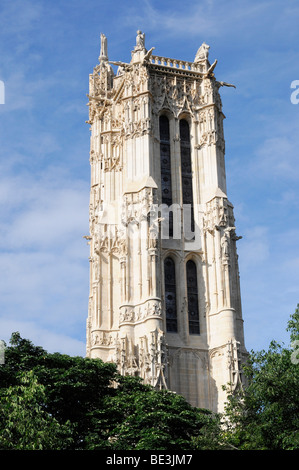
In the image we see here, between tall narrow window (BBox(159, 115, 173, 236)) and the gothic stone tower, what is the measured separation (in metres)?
0.08

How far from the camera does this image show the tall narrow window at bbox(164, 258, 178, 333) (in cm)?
5538

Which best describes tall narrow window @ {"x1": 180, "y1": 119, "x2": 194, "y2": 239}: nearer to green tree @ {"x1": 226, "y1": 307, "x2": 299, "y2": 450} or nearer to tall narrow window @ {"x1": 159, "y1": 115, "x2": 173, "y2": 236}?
tall narrow window @ {"x1": 159, "y1": 115, "x2": 173, "y2": 236}

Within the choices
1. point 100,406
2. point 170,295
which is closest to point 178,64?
point 170,295

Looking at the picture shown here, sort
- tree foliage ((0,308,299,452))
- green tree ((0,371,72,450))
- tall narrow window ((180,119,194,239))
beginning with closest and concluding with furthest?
green tree ((0,371,72,450)), tree foliage ((0,308,299,452)), tall narrow window ((180,119,194,239))

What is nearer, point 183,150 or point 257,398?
point 257,398

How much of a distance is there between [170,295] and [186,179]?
865cm

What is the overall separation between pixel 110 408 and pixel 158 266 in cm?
1489

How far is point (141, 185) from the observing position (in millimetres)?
57281

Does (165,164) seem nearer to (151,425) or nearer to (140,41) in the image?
(140,41)

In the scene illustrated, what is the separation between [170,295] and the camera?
56.2 m

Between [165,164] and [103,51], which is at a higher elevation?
[103,51]

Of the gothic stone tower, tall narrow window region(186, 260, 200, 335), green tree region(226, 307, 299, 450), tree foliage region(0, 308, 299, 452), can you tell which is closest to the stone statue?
the gothic stone tower
